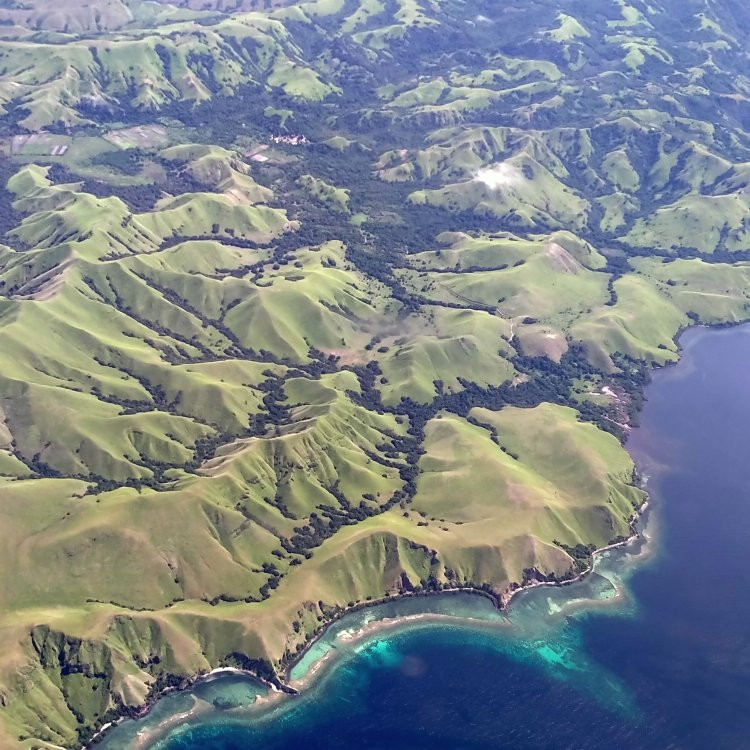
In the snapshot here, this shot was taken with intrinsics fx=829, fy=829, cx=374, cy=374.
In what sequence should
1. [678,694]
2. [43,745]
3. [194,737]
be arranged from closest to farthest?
[43,745] < [194,737] < [678,694]

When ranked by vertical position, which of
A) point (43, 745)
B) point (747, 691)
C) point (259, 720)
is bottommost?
point (747, 691)

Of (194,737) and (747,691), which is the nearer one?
(194,737)

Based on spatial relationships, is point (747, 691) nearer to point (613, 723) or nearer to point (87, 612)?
point (613, 723)

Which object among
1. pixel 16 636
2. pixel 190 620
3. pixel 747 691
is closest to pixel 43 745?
pixel 16 636

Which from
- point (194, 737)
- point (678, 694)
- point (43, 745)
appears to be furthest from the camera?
point (678, 694)

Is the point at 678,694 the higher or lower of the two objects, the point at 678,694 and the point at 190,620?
the lower

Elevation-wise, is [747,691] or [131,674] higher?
[131,674]

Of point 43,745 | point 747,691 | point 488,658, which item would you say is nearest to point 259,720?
point 43,745

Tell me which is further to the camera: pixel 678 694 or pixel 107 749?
pixel 678 694

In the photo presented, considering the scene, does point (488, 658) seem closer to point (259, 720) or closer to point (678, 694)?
point (678, 694)
